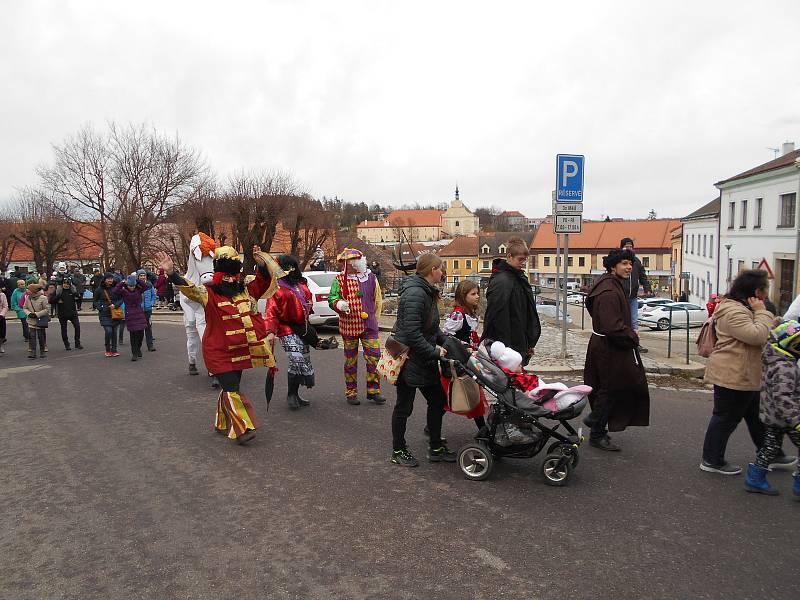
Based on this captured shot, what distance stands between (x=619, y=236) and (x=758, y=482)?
289 feet

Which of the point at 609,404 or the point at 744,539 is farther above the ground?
the point at 609,404

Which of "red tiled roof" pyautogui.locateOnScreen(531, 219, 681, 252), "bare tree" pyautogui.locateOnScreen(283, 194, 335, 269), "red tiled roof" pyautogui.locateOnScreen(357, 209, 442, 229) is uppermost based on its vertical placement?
"red tiled roof" pyautogui.locateOnScreen(357, 209, 442, 229)

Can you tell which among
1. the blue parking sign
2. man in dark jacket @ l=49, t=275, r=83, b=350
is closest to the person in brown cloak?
the blue parking sign

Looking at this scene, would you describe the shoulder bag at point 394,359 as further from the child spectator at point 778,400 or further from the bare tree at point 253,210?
the bare tree at point 253,210

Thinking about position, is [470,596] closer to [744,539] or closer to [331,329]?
[744,539]

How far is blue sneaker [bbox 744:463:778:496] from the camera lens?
4453 mm

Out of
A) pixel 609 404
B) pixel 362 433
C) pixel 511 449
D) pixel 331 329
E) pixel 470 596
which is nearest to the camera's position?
pixel 470 596

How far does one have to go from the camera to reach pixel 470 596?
320cm

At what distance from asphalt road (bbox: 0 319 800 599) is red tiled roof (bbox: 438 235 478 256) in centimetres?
9522

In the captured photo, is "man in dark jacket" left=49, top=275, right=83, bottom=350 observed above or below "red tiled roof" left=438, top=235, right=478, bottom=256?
below

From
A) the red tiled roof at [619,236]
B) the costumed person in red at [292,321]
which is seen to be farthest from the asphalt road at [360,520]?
the red tiled roof at [619,236]

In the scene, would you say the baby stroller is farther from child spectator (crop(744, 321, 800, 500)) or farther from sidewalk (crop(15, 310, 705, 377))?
sidewalk (crop(15, 310, 705, 377))

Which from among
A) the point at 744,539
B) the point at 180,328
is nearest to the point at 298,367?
the point at 744,539

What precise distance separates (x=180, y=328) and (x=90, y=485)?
1255cm
